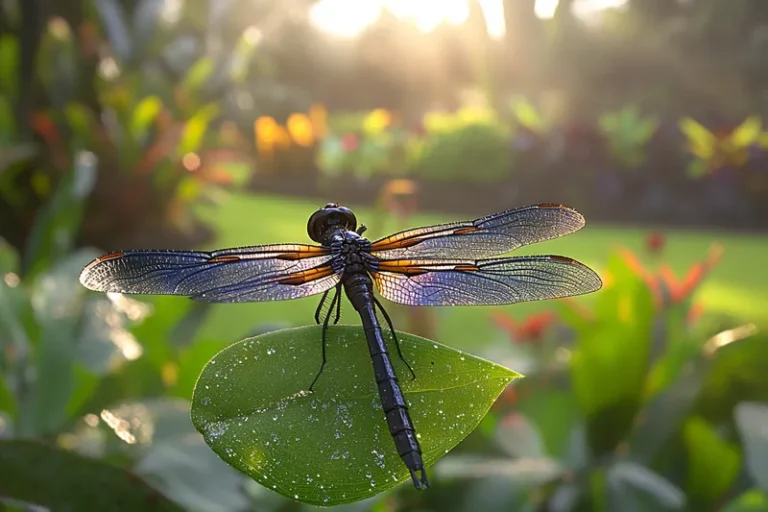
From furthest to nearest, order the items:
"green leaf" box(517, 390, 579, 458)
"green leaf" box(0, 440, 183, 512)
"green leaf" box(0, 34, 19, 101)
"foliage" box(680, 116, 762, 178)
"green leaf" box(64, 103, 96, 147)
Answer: "foliage" box(680, 116, 762, 178) < "green leaf" box(64, 103, 96, 147) < "green leaf" box(0, 34, 19, 101) < "green leaf" box(517, 390, 579, 458) < "green leaf" box(0, 440, 183, 512)

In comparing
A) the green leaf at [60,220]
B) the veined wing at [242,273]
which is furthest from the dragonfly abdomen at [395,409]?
the green leaf at [60,220]

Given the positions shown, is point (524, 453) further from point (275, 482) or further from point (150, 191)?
point (150, 191)

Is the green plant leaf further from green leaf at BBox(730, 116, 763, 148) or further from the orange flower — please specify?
green leaf at BBox(730, 116, 763, 148)

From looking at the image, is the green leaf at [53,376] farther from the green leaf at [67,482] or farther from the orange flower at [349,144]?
the orange flower at [349,144]

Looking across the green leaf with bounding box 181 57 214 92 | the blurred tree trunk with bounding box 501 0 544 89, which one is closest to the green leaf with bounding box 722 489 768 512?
the green leaf with bounding box 181 57 214 92

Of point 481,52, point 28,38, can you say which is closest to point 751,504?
point 28,38

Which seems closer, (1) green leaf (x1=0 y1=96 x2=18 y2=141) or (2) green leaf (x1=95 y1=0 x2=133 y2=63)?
(1) green leaf (x1=0 y1=96 x2=18 y2=141)

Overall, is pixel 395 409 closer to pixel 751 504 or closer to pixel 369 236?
pixel 751 504
